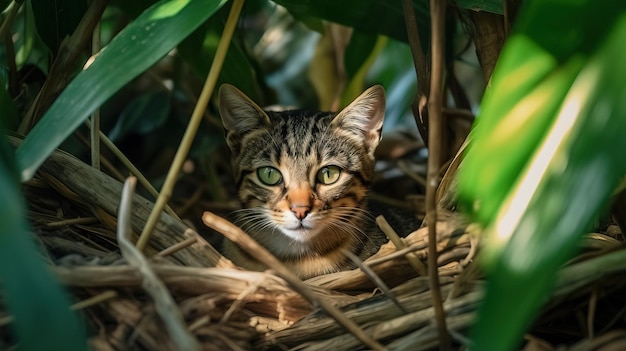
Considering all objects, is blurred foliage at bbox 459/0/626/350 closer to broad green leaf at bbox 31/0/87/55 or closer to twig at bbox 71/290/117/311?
Result: twig at bbox 71/290/117/311

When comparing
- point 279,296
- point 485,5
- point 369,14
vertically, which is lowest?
point 279,296

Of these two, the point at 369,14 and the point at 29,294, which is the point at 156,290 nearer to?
the point at 29,294

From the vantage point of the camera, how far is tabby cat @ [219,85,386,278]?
1.77m

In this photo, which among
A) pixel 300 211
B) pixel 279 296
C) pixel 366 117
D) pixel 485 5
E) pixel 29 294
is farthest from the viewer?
pixel 366 117

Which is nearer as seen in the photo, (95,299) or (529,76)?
(529,76)

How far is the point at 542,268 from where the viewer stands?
0.88 meters

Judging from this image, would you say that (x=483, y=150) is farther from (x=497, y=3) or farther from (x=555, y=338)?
(x=497, y=3)

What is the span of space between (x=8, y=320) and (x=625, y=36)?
35.6 inches

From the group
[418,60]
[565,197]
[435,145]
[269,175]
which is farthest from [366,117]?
[565,197]

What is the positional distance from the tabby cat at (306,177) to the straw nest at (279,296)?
0.43m

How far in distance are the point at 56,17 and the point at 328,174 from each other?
720 mm

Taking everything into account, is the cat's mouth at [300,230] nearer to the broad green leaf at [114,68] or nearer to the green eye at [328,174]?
the green eye at [328,174]

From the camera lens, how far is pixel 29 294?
34.7 inches

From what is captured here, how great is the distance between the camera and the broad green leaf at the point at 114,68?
110 cm
